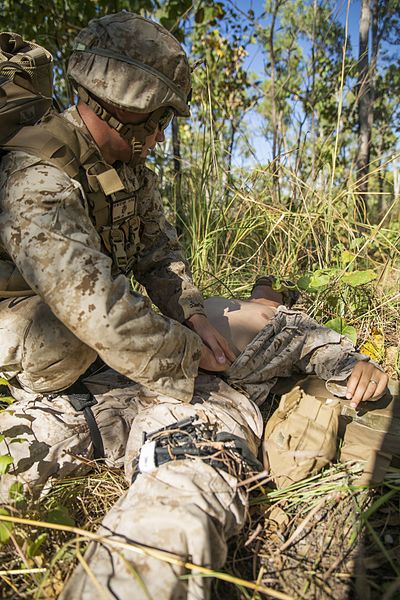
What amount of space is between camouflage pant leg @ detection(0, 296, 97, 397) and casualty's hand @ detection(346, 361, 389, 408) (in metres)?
1.04

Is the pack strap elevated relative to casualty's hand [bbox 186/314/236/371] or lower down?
lower down

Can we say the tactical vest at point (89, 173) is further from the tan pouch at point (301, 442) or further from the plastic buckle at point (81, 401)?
the tan pouch at point (301, 442)

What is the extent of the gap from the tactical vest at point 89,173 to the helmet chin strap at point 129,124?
0.11 m

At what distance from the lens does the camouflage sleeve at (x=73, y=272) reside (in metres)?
1.23

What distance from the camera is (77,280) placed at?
48.4 inches

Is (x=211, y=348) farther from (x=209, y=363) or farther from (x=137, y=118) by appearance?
(x=137, y=118)

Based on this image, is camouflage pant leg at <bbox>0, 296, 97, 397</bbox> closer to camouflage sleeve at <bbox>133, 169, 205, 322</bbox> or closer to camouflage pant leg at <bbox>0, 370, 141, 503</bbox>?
camouflage pant leg at <bbox>0, 370, 141, 503</bbox>

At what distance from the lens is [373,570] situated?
3.94ft

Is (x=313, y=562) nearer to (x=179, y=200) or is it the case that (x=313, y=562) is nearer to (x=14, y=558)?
(x=14, y=558)

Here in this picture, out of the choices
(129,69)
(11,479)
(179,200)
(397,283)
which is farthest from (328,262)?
(11,479)

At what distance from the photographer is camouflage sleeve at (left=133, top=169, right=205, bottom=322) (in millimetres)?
2043

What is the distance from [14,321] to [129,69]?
2.92 ft

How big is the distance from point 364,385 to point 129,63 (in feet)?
4.80

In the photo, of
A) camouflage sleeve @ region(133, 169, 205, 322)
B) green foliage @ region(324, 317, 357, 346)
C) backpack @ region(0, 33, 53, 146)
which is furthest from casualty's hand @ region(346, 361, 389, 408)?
backpack @ region(0, 33, 53, 146)
